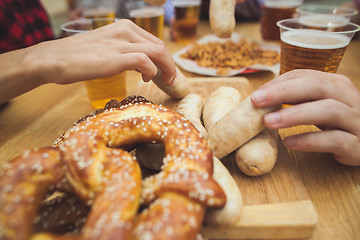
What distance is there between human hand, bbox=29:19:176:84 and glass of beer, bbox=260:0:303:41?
1582 millimetres

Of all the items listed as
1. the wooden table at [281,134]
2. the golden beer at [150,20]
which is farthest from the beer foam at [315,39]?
the golden beer at [150,20]

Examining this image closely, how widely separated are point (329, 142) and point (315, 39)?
0.59 metres

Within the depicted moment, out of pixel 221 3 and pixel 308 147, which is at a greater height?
pixel 221 3

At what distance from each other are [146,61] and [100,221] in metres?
0.52

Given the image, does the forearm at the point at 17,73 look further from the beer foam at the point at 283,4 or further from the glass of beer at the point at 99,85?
the beer foam at the point at 283,4

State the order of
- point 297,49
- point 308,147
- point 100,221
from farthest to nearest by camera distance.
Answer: point 297,49 → point 308,147 → point 100,221

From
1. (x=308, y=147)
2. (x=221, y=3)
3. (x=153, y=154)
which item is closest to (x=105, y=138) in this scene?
(x=153, y=154)

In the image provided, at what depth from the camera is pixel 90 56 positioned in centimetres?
79

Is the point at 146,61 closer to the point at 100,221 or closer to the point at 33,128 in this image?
the point at 100,221

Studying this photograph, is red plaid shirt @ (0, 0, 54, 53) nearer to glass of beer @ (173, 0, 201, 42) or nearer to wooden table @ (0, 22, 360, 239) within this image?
wooden table @ (0, 22, 360, 239)

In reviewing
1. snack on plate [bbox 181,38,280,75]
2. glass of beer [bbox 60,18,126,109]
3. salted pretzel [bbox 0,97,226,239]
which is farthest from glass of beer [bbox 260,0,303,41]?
salted pretzel [bbox 0,97,226,239]

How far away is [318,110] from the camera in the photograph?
70 cm

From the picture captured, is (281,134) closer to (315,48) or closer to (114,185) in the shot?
(315,48)

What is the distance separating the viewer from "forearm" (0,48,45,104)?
0.83m
